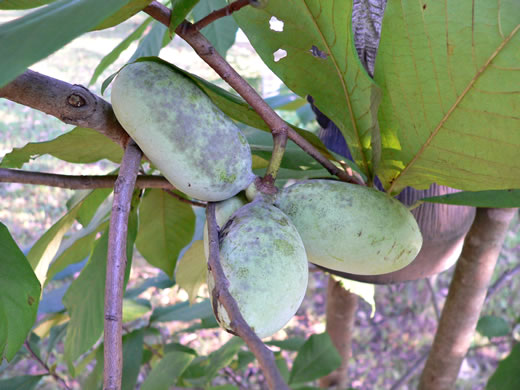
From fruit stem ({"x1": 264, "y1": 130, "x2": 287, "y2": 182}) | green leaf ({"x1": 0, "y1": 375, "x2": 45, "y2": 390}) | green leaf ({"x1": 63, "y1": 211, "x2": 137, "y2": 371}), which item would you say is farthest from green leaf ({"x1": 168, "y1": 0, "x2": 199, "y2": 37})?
green leaf ({"x1": 0, "y1": 375, "x2": 45, "y2": 390})

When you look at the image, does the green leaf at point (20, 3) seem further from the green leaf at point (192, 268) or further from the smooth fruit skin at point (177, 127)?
the green leaf at point (192, 268)

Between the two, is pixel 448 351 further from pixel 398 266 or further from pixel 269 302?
pixel 269 302

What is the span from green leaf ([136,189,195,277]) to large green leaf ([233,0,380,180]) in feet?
1.12

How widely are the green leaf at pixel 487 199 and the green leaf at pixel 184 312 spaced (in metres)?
0.63

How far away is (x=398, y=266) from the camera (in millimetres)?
498

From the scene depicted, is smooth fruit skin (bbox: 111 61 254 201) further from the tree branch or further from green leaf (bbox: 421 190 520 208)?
the tree branch

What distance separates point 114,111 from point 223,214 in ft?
0.43

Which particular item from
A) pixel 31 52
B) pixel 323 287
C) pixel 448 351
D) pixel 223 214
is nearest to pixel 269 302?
pixel 223 214

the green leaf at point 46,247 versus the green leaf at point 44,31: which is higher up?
the green leaf at point 44,31

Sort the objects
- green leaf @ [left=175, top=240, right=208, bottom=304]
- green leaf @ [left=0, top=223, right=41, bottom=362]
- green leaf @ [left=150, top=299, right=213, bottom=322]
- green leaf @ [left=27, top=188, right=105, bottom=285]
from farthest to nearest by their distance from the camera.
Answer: green leaf @ [left=150, top=299, right=213, bottom=322], green leaf @ [left=175, top=240, right=208, bottom=304], green leaf @ [left=27, top=188, right=105, bottom=285], green leaf @ [left=0, top=223, right=41, bottom=362]

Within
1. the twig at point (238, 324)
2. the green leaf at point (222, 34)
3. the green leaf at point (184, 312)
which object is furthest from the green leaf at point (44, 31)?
the green leaf at point (184, 312)

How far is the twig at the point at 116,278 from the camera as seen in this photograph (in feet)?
1.05

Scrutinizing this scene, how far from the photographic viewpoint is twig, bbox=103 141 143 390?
12.6 inches

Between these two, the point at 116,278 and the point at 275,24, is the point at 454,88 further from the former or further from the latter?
the point at 116,278
